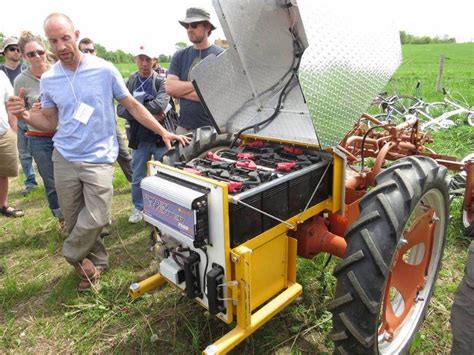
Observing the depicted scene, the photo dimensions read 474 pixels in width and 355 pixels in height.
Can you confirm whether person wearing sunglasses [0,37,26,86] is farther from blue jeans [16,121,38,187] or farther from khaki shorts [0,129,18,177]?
khaki shorts [0,129,18,177]

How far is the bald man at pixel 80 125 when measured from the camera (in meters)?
2.88

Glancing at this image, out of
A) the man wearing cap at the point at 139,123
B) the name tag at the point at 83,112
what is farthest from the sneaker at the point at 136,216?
the name tag at the point at 83,112

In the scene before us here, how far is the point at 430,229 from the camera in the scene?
2.42 m

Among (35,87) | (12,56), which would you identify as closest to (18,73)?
(12,56)

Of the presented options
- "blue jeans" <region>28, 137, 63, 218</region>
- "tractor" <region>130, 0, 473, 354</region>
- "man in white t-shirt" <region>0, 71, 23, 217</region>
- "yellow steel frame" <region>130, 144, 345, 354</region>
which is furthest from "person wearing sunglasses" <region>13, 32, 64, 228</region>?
"yellow steel frame" <region>130, 144, 345, 354</region>

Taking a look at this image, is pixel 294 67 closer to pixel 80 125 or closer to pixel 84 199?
pixel 80 125

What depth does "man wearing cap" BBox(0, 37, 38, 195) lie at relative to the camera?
5488 millimetres

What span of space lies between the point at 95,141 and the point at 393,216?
2311mm

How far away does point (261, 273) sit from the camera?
2082 mm

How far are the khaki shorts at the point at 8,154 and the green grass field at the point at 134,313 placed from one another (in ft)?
3.32

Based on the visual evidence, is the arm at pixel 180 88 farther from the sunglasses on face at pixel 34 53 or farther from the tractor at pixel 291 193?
the sunglasses on face at pixel 34 53

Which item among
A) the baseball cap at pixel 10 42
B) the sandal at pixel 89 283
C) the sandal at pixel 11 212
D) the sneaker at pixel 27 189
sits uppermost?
the baseball cap at pixel 10 42

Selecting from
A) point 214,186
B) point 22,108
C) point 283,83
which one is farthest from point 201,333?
point 22,108

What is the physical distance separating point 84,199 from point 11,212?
2502mm
